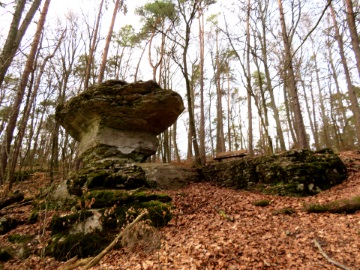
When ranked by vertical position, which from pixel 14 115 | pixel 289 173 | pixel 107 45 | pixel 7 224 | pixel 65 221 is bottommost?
pixel 7 224

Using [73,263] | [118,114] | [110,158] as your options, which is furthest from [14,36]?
[73,263]

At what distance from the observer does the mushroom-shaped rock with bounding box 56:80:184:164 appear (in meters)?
7.97

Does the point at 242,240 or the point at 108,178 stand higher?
the point at 108,178

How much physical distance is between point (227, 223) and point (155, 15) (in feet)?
46.2

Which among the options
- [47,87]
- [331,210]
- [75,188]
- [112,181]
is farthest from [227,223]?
[47,87]

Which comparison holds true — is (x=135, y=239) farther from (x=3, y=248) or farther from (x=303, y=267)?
(x=3, y=248)

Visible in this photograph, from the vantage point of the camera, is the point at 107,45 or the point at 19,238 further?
the point at 107,45

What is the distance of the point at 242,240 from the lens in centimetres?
339

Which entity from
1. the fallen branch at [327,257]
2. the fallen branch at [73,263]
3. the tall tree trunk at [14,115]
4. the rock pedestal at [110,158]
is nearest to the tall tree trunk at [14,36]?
the tall tree trunk at [14,115]

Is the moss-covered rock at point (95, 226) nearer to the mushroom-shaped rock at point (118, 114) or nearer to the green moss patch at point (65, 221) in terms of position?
the green moss patch at point (65, 221)

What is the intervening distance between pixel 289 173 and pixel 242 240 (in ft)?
12.0

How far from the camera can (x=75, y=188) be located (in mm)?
5836

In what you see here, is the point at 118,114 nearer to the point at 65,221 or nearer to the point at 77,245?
Answer: the point at 65,221

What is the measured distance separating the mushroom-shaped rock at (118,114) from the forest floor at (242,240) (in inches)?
Answer: 141
